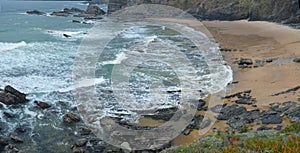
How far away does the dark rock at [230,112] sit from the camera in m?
16.7

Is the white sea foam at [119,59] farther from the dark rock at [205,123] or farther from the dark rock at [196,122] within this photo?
the dark rock at [205,123]

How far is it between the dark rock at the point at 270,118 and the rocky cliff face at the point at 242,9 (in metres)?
36.3

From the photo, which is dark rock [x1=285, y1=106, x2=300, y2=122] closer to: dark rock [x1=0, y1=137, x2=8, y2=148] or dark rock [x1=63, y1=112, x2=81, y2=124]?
dark rock [x1=63, y1=112, x2=81, y2=124]

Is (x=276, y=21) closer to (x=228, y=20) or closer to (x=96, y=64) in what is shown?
(x=228, y=20)

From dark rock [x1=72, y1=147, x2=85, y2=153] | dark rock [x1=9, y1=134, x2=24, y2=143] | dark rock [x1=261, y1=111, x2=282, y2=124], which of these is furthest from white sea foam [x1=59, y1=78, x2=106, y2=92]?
dark rock [x1=261, y1=111, x2=282, y2=124]

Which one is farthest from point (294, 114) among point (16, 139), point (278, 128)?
point (16, 139)

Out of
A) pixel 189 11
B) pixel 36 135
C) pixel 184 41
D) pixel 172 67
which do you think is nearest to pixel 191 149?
pixel 36 135

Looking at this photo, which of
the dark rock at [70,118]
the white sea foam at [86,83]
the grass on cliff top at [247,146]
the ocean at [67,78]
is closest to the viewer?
the grass on cliff top at [247,146]

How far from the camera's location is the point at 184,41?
1586 inches

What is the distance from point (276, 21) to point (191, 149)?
152ft

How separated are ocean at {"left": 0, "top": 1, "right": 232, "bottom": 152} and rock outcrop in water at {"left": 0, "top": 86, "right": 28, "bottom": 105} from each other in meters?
0.53

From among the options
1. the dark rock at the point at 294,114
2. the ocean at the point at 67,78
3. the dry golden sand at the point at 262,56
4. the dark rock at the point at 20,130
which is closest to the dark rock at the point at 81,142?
the ocean at the point at 67,78

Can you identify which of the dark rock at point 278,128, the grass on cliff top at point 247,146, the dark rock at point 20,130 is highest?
the grass on cliff top at point 247,146

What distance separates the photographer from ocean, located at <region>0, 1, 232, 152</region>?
54.9ft
